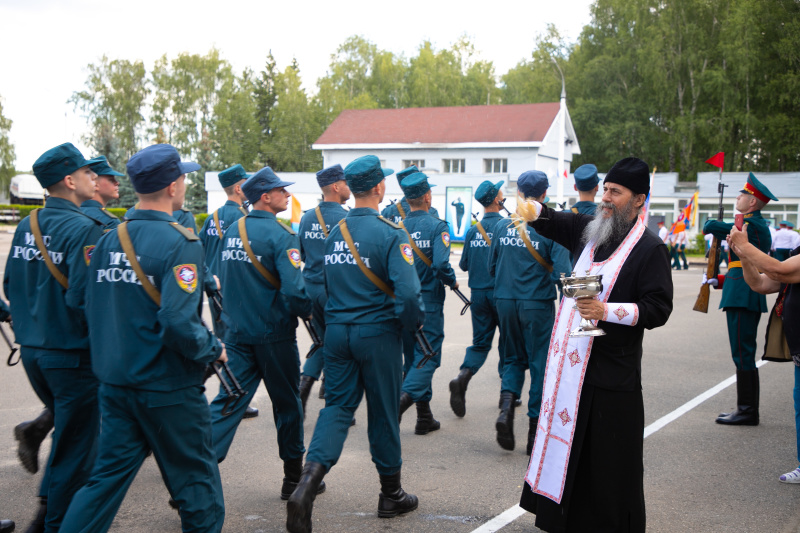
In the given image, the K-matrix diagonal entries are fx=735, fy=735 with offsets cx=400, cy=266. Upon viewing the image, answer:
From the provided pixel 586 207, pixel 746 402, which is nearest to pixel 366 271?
pixel 586 207

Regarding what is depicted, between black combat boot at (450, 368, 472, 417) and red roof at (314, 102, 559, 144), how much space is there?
130ft

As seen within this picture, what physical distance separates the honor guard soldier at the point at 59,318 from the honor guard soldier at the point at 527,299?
309cm

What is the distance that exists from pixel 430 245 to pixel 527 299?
1253mm

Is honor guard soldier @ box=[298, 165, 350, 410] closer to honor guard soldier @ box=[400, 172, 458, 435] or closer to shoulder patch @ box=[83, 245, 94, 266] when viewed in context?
honor guard soldier @ box=[400, 172, 458, 435]

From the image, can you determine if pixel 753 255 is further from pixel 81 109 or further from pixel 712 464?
pixel 81 109

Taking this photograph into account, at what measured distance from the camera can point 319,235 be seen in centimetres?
699

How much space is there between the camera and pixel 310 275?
277 inches

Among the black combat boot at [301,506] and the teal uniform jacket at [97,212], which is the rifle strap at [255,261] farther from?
the black combat boot at [301,506]

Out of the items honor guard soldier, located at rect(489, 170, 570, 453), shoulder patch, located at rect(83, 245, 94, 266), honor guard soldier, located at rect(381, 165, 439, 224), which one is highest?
honor guard soldier, located at rect(381, 165, 439, 224)

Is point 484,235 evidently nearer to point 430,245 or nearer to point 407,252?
point 430,245

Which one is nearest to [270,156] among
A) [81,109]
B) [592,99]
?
[81,109]

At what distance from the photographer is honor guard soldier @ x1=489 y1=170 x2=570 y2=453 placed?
5898 millimetres

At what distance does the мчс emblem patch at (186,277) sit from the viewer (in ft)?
10.7

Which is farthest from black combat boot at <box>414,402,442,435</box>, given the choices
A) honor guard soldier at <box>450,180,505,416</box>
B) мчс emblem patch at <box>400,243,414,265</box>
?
мчс emblem patch at <box>400,243,414,265</box>
